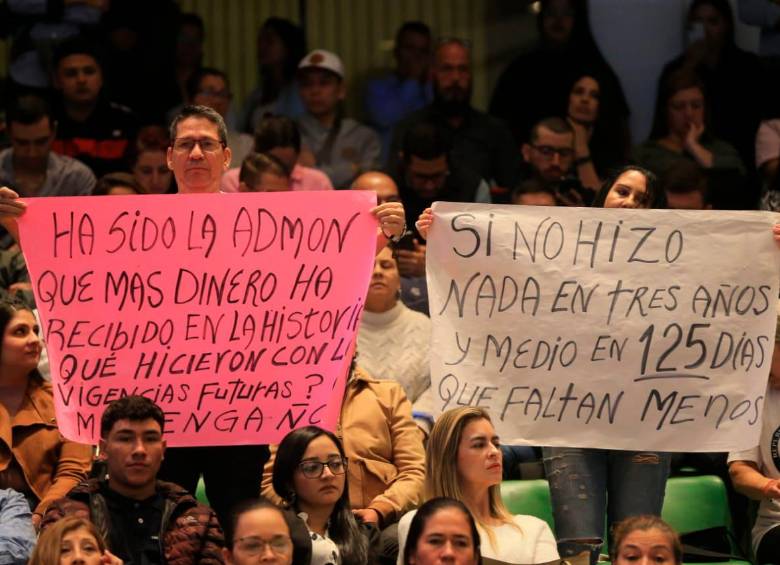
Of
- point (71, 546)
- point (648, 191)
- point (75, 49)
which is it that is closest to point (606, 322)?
point (648, 191)

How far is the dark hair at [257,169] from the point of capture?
8.29 metres

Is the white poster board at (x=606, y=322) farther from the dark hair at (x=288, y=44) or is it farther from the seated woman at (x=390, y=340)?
the dark hair at (x=288, y=44)

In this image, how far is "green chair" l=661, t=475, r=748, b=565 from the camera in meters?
7.14

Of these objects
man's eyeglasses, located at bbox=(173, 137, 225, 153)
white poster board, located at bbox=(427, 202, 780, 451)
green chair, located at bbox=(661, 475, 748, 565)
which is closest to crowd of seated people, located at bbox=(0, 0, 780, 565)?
man's eyeglasses, located at bbox=(173, 137, 225, 153)

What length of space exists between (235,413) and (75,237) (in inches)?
32.3

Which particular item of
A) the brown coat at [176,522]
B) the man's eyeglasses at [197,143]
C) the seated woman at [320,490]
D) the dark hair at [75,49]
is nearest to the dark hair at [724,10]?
the dark hair at [75,49]

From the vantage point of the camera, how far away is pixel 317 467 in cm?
Answer: 598

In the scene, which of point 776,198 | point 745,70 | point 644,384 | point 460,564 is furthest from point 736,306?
point 745,70

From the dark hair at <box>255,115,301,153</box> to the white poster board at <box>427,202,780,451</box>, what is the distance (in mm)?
2802

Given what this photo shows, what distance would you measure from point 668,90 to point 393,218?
4350 millimetres

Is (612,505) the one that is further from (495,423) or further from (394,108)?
(394,108)

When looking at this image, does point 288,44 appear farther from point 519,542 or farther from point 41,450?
point 519,542

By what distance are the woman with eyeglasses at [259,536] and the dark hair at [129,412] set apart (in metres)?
0.47

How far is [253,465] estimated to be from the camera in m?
6.15
